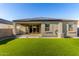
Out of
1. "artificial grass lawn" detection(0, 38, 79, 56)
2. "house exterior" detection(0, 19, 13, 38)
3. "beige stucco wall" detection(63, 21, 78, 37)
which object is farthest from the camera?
"beige stucco wall" detection(63, 21, 78, 37)

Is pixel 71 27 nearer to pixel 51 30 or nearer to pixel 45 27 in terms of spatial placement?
pixel 51 30

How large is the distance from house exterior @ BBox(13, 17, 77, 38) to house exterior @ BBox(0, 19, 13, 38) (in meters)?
0.13

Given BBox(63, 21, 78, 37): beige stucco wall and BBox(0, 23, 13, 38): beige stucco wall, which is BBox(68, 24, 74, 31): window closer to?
BBox(63, 21, 78, 37): beige stucco wall

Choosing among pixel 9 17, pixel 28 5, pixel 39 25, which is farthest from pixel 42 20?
pixel 9 17

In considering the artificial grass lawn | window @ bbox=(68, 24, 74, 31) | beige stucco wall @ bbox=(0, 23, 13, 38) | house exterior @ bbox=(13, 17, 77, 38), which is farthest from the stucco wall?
beige stucco wall @ bbox=(0, 23, 13, 38)

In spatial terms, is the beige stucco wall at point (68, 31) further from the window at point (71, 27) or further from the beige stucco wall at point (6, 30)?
the beige stucco wall at point (6, 30)

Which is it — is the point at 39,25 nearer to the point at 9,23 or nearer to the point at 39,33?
the point at 39,33

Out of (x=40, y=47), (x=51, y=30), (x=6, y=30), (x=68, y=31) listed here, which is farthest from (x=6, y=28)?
(x=68, y=31)

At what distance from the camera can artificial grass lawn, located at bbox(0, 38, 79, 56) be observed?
15.0 feet

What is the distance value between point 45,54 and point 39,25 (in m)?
0.81

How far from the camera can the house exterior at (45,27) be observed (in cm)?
480

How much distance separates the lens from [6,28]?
477 cm

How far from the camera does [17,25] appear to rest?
4.82 meters

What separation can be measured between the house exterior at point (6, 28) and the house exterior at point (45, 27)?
13 cm
